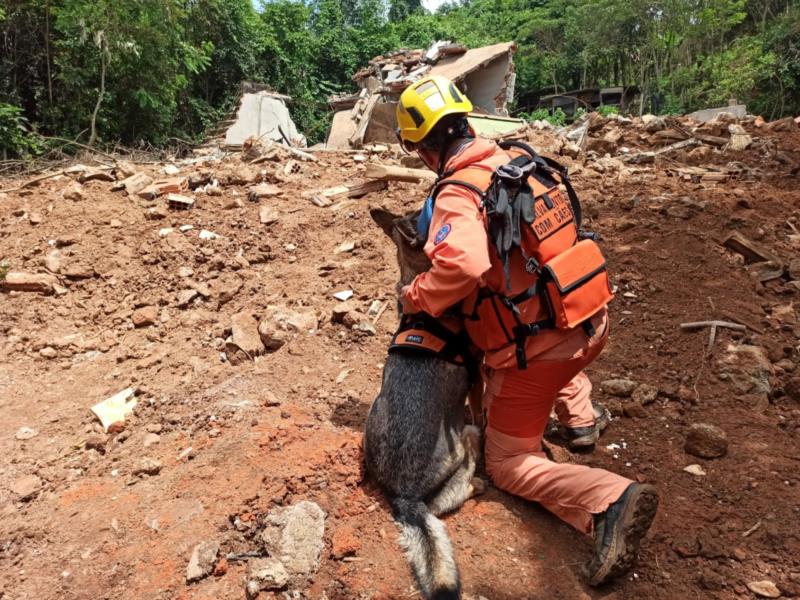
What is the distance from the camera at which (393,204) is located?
714 centimetres

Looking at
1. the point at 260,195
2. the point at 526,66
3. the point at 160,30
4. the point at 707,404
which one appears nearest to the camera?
the point at 707,404

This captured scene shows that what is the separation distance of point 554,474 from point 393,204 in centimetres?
491

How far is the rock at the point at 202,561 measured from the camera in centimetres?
268

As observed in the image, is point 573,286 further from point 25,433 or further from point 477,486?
point 25,433

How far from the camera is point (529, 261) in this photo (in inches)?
112

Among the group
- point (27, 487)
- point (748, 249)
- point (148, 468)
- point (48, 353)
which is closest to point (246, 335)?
point (148, 468)

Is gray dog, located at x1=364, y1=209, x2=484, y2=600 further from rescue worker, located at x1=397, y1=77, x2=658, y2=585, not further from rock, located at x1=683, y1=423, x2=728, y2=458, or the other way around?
rock, located at x1=683, y1=423, x2=728, y2=458

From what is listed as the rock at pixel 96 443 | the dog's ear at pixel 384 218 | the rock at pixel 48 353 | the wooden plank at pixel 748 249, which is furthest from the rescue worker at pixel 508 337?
the rock at pixel 48 353

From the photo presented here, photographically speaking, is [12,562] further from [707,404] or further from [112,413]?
[707,404]

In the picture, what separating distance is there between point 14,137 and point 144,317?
10235mm

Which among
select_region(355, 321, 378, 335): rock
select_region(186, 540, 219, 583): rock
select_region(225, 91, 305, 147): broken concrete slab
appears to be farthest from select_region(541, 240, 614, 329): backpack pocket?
select_region(225, 91, 305, 147): broken concrete slab

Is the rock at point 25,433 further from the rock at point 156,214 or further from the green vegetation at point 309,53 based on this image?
the green vegetation at point 309,53

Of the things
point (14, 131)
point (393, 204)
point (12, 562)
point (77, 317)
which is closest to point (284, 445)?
point (12, 562)

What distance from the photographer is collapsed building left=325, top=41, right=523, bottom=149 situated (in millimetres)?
13969
